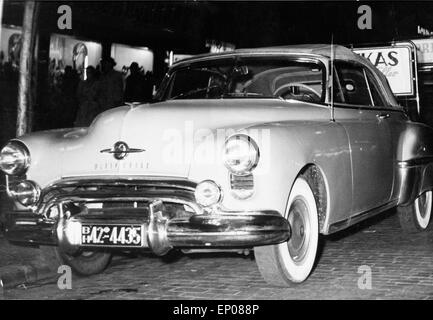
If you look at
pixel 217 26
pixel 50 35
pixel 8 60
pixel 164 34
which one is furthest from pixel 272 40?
pixel 8 60

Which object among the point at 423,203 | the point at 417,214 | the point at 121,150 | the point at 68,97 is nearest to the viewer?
the point at 121,150

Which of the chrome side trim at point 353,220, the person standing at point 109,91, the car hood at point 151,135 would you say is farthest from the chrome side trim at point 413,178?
the person standing at point 109,91

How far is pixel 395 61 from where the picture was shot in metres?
10.3

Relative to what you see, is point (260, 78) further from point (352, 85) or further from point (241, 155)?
point (241, 155)

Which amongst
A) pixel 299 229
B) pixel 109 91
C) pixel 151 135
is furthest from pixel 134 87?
pixel 299 229

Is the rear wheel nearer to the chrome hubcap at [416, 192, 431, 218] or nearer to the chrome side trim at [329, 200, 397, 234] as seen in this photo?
the chrome side trim at [329, 200, 397, 234]

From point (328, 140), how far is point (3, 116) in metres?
9.40

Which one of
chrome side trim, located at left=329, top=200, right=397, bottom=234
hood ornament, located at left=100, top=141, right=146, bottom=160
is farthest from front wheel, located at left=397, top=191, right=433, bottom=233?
hood ornament, located at left=100, top=141, right=146, bottom=160

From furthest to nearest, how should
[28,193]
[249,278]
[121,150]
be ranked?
[249,278], [28,193], [121,150]

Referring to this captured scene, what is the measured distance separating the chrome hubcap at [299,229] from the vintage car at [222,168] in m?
0.01

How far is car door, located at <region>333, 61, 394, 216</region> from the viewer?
5262 mm

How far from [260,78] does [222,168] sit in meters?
1.72
